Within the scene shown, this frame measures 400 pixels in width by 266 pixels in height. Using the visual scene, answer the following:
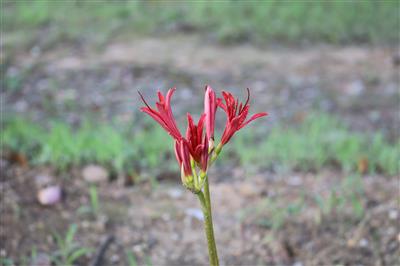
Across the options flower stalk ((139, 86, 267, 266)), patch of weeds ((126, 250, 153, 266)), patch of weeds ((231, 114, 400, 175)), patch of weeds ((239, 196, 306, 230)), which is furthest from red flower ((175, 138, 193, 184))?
patch of weeds ((231, 114, 400, 175))

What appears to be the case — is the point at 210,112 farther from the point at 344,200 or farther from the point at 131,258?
the point at 344,200

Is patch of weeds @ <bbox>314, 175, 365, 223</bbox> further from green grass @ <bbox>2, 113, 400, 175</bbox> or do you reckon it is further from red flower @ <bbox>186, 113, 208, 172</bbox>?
red flower @ <bbox>186, 113, 208, 172</bbox>

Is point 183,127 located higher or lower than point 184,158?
higher

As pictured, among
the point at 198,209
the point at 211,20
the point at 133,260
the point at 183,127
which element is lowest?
the point at 133,260

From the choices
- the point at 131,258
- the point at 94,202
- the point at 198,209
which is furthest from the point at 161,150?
the point at 131,258

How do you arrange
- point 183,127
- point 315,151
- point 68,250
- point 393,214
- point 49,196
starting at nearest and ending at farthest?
point 68,250, point 393,214, point 49,196, point 315,151, point 183,127

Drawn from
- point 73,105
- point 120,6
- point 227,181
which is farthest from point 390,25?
point 227,181
